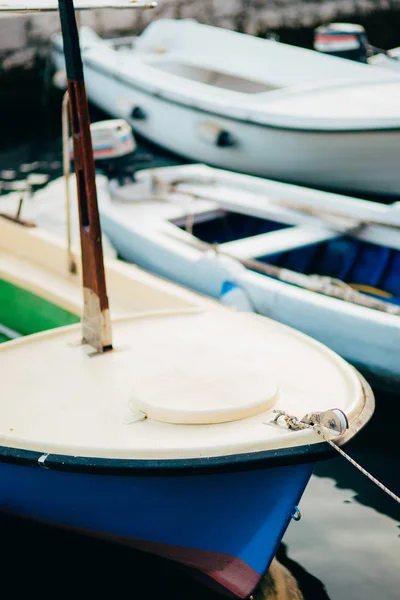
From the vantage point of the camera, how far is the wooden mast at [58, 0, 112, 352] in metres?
3.44

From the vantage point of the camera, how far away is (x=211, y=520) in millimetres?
3473

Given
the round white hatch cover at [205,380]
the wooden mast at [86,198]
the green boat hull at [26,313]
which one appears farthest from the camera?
the green boat hull at [26,313]

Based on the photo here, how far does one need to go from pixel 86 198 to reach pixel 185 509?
1.50 m

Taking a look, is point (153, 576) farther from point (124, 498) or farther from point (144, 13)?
point (144, 13)

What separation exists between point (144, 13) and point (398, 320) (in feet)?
35.7

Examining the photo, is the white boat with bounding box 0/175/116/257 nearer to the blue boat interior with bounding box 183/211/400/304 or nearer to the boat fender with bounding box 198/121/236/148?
the boat fender with bounding box 198/121/236/148

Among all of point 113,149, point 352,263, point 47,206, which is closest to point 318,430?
point 352,263

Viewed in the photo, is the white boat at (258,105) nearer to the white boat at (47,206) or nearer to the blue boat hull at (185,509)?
the white boat at (47,206)

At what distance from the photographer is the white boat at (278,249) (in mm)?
5297

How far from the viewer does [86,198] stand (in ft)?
12.2

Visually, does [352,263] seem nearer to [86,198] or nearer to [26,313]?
[26,313]

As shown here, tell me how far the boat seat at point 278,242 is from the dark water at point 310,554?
194 cm

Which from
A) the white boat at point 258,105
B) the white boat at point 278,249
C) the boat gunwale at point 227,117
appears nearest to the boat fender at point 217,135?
the white boat at point 258,105

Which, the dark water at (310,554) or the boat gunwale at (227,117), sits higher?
the boat gunwale at (227,117)
